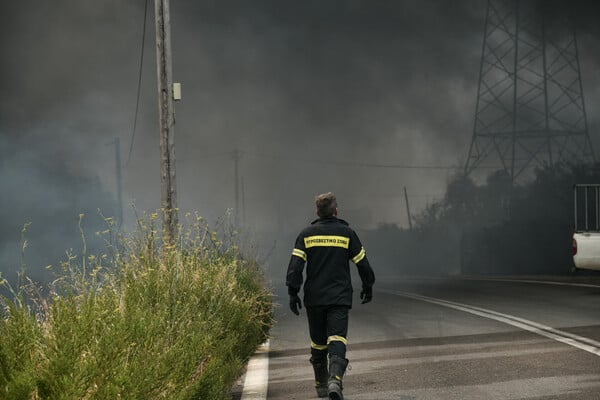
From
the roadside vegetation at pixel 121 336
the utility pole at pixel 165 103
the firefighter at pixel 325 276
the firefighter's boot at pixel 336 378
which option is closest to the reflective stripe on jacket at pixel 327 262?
the firefighter at pixel 325 276

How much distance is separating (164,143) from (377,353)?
5776 millimetres

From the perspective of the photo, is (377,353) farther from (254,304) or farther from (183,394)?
(183,394)

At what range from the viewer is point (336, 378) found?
7.13 m

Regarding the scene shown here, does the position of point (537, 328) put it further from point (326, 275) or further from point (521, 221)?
point (521, 221)

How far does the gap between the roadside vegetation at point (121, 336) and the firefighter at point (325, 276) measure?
2.64ft

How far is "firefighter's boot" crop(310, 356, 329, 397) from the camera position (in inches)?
301

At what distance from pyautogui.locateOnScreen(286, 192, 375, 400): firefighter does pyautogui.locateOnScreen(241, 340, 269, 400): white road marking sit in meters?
0.63

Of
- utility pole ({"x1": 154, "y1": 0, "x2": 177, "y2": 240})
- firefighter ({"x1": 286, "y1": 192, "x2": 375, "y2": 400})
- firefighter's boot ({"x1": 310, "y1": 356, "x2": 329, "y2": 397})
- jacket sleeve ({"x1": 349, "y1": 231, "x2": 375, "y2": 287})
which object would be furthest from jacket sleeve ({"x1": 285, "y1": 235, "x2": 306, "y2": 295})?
utility pole ({"x1": 154, "y1": 0, "x2": 177, "y2": 240})

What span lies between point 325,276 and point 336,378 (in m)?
0.96

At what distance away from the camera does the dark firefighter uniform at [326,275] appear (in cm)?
761

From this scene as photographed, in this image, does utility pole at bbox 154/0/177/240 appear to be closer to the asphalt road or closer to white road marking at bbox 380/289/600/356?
the asphalt road

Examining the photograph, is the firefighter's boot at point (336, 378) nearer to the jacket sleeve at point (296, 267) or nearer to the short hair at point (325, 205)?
the jacket sleeve at point (296, 267)

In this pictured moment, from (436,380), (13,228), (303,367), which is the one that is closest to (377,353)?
(303,367)

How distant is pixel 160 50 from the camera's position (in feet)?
47.5
